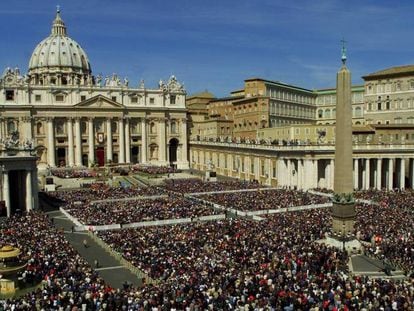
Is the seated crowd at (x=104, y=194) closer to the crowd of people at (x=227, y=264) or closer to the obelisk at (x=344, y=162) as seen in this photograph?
the crowd of people at (x=227, y=264)

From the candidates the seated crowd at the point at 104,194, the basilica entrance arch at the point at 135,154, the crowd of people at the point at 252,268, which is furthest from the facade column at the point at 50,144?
the crowd of people at the point at 252,268

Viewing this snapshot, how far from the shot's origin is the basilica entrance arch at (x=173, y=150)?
10019 centimetres

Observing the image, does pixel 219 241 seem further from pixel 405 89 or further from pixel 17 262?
pixel 405 89

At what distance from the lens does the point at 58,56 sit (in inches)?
4734

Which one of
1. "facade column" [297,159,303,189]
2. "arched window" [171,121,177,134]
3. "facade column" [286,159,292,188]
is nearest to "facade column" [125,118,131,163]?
"arched window" [171,121,177,134]

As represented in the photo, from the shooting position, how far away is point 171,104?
99625 millimetres

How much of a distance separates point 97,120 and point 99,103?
3.13 meters

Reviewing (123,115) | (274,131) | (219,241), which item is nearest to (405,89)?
(274,131)

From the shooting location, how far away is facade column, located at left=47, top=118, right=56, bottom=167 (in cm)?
8797

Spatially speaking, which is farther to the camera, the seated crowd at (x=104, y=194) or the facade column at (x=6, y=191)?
the seated crowd at (x=104, y=194)

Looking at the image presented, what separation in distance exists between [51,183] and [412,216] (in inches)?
1638

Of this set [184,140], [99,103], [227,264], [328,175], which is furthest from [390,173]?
[99,103]

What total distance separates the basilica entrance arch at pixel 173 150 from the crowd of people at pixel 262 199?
4778cm

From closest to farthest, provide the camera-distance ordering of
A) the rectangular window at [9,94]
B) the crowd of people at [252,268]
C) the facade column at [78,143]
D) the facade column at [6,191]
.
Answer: the crowd of people at [252,268] → the facade column at [6,191] → the rectangular window at [9,94] → the facade column at [78,143]
